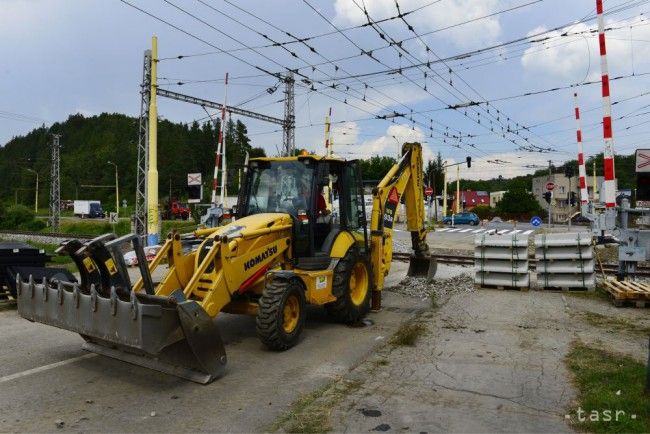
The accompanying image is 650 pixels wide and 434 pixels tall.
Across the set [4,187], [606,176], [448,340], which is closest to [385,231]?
[448,340]

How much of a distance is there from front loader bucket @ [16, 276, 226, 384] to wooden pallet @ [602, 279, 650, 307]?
777 cm

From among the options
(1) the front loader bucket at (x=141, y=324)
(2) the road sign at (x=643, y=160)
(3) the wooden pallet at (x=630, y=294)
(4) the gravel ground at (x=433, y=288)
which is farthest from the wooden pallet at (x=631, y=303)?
(1) the front loader bucket at (x=141, y=324)

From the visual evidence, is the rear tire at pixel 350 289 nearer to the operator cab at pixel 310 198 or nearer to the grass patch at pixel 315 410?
the operator cab at pixel 310 198

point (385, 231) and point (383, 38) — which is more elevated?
point (383, 38)

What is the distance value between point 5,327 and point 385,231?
20.9ft

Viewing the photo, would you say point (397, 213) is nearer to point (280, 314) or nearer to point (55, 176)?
point (280, 314)

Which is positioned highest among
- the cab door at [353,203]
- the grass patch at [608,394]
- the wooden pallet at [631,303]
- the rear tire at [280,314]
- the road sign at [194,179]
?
the road sign at [194,179]

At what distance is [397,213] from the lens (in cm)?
1053

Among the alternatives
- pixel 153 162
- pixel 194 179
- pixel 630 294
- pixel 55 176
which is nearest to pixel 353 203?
pixel 630 294

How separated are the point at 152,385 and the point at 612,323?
717 centimetres

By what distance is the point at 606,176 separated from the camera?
1048 cm

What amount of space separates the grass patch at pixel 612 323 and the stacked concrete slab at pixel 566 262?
6.94ft

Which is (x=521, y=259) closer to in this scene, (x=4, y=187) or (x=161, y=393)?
(x=161, y=393)

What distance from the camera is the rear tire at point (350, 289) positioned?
781cm
